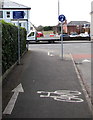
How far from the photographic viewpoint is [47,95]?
7.66 meters

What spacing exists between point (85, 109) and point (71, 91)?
2011mm

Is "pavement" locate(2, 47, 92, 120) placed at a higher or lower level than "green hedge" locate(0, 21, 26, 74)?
lower

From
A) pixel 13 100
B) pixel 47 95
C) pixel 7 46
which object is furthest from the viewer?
pixel 7 46

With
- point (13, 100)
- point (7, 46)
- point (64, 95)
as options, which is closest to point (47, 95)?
point (64, 95)

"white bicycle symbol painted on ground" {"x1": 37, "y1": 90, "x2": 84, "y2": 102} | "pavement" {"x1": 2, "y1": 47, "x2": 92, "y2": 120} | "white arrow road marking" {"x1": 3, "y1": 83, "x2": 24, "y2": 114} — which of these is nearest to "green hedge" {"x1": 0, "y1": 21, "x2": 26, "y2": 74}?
"pavement" {"x1": 2, "y1": 47, "x2": 92, "y2": 120}

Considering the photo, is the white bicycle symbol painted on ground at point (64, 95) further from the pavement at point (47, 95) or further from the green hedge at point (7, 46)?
the green hedge at point (7, 46)

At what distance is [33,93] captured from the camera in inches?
310

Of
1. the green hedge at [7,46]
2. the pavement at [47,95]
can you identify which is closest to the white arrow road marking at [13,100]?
the pavement at [47,95]

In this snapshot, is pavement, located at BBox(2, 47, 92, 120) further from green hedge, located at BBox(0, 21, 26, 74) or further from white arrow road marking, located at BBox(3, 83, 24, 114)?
green hedge, located at BBox(0, 21, 26, 74)

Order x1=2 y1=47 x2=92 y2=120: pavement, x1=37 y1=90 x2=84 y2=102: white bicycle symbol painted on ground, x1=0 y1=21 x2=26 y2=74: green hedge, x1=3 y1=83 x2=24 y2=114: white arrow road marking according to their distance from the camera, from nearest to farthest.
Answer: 1. x1=2 y1=47 x2=92 y2=120: pavement
2. x1=3 y1=83 x2=24 y2=114: white arrow road marking
3. x1=37 y1=90 x2=84 y2=102: white bicycle symbol painted on ground
4. x1=0 y1=21 x2=26 y2=74: green hedge

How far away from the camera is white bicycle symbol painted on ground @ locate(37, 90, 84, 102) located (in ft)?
23.9

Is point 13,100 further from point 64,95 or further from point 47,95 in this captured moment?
point 64,95

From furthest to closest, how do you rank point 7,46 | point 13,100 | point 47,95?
point 7,46
point 47,95
point 13,100

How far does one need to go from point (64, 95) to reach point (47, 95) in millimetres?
517
